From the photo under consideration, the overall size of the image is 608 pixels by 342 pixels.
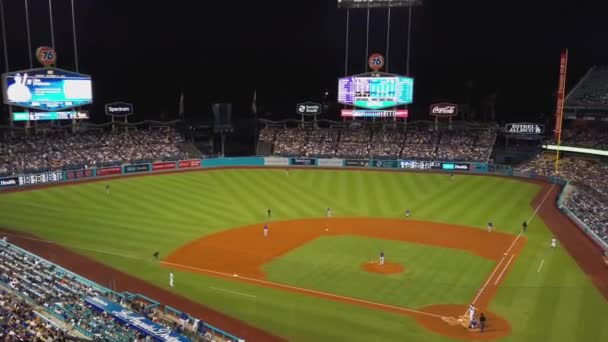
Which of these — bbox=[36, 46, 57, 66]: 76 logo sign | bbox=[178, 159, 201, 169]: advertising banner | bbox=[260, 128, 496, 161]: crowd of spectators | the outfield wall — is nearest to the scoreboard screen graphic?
bbox=[36, 46, 57, 66]: 76 logo sign

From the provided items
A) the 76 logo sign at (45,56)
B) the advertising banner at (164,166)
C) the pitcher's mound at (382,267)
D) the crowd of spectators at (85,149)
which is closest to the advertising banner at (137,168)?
the advertising banner at (164,166)

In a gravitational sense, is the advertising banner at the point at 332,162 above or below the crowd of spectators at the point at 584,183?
below

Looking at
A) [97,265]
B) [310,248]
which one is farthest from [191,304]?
[310,248]

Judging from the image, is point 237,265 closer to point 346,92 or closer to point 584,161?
point 346,92

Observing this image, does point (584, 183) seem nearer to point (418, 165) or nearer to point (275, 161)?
point (418, 165)

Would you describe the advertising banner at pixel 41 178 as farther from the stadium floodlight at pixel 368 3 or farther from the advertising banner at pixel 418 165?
the advertising banner at pixel 418 165

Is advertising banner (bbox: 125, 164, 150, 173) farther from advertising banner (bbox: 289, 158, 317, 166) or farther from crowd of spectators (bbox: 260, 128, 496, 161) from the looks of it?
advertising banner (bbox: 289, 158, 317, 166)

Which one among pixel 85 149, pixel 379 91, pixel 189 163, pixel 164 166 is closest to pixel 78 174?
pixel 85 149
